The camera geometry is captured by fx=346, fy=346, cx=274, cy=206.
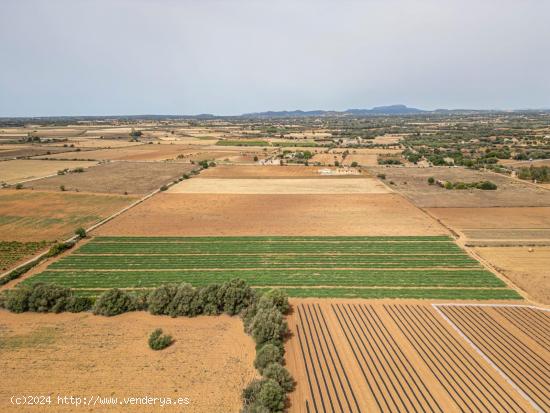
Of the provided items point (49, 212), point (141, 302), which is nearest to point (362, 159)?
point (49, 212)

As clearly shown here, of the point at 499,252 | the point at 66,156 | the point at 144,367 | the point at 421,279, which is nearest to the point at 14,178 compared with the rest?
the point at 66,156

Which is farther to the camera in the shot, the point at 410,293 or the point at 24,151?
the point at 24,151

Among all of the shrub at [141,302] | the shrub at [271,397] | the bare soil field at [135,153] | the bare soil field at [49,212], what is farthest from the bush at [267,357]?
the bare soil field at [135,153]

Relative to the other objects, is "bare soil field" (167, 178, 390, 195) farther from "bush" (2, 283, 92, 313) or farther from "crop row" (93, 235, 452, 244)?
"bush" (2, 283, 92, 313)

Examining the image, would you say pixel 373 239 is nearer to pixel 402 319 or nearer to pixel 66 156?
pixel 402 319

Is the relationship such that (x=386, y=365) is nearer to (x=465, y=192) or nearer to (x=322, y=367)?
(x=322, y=367)

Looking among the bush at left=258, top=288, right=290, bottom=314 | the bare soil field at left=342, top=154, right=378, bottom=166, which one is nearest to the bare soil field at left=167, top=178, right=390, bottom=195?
the bare soil field at left=342, top=154, right=378, bottom=166

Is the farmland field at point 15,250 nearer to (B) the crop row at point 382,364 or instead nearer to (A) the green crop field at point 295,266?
(A) the green crop field at point 295,266
